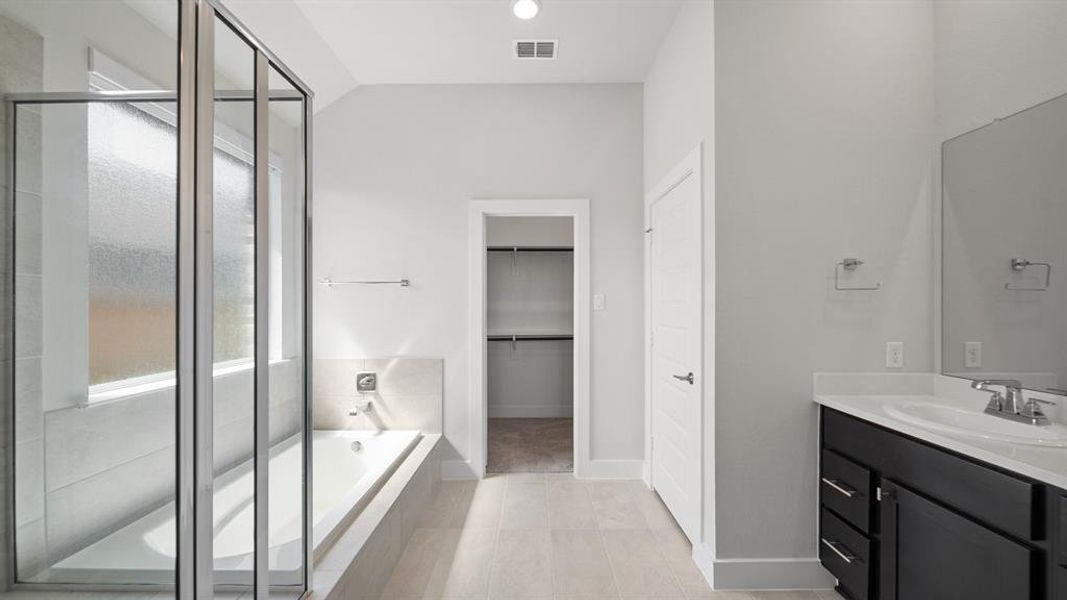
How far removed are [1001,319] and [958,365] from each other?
248mm

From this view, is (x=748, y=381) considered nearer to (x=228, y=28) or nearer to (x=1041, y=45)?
(x=1041, y=45)

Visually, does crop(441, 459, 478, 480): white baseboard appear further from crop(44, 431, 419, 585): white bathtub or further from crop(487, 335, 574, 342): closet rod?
crop(487, 335, 574, 342): closet rod

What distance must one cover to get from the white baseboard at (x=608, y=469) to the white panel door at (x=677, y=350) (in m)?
0.25

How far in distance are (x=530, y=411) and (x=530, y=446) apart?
1045mm

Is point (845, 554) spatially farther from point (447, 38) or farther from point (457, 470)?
point (447, 38)

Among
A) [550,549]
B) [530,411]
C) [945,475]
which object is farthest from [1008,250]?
[530,411]

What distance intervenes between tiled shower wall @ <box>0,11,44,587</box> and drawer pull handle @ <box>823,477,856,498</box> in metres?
2.34

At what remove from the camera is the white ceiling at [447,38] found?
253cm

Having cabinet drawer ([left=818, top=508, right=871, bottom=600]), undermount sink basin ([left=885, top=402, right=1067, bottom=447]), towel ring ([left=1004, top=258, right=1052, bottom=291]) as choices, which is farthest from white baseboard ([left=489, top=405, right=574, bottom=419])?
towel ring ([left=1004, top=258, right=1052, bottom=291])

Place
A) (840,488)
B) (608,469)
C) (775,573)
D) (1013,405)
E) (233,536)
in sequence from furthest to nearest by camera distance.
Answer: (608,469)
(775,573)
(840,488)
(1013,405)
(233,536)

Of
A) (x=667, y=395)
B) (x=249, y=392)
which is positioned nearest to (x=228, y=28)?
(x=249, y=392)

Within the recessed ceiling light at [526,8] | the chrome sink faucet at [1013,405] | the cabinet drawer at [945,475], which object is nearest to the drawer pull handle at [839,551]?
the cabinet drawer at [945,475]

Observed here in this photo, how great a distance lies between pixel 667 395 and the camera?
2.77 m

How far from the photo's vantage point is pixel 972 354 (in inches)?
74.1
